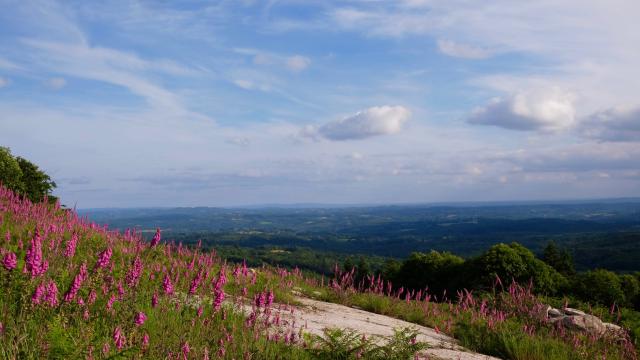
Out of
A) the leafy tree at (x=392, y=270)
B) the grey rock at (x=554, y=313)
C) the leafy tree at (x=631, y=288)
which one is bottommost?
the leafy tree at (x=392, y=270)

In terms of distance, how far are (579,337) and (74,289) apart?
9.89m

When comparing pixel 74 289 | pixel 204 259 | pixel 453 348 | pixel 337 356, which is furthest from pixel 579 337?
pixel 74 289

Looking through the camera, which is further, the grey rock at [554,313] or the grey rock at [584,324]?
the grey rock at [554,313]

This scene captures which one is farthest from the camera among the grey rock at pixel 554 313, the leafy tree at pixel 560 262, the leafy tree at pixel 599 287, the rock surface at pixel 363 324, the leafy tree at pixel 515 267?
the leafy tree at pixel 560 262

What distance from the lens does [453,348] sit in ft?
28.4

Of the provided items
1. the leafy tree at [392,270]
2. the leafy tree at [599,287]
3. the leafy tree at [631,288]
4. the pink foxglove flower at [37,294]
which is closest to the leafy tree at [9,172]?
the pink foxglove flower at [37,294]

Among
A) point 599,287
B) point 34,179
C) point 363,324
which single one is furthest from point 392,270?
point 363,324

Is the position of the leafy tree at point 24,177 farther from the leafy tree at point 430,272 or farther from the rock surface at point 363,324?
the leafy tree at point 430,272

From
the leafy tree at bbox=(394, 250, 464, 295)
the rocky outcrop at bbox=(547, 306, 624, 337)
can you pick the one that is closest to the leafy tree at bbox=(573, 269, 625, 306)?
the leafy tree at bbox=(394, 250, 464, 295)

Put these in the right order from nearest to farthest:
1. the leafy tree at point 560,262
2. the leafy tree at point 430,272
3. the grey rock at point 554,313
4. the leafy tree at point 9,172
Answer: the grey rock at point 554,313, the leafy tree at point 9,172, the leafy tree at point 430,272, the leafy tree at point 560,262

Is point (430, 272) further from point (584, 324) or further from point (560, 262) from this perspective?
point (584, 324)

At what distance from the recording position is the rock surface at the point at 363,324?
26.5 feet

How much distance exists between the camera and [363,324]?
937 cm

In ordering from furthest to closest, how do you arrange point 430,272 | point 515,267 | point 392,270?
point 392,270
point 430,272
point 515,267
